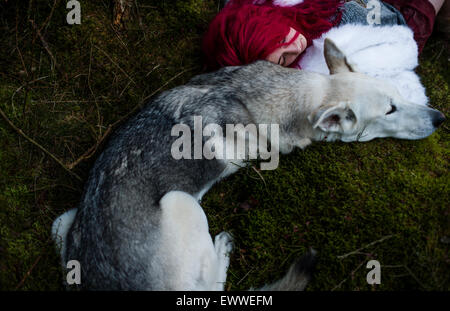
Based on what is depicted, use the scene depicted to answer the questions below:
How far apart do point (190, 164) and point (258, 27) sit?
5.82 feet

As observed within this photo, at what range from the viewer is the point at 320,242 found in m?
3.03

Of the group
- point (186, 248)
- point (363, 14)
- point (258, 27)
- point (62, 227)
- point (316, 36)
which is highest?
point (363, 14)

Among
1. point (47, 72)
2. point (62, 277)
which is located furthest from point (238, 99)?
point (47, 72)

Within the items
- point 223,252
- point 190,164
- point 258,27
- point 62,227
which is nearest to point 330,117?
point 258,27

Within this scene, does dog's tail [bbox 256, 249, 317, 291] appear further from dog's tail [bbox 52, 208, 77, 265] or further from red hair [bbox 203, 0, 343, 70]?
red hair [bbox 203, 0, 343, 70]

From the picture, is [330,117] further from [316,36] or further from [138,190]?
[138,190]

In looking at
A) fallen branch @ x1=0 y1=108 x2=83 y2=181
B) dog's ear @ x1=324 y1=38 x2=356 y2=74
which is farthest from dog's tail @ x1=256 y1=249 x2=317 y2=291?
fallen branch @ x1=0 y1=108 x2=83 y2=181

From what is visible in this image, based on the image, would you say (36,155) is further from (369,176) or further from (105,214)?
(369,176)

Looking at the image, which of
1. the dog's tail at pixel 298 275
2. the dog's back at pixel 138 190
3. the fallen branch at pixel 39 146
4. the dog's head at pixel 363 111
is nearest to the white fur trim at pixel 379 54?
the dog's head at pixel 363 111

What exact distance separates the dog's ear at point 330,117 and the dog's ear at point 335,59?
0.65 metres

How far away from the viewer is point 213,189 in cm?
361

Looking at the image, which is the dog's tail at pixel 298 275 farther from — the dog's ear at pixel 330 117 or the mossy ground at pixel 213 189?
the dog's ear at pixel 330 117

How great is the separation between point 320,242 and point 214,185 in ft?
4.27
